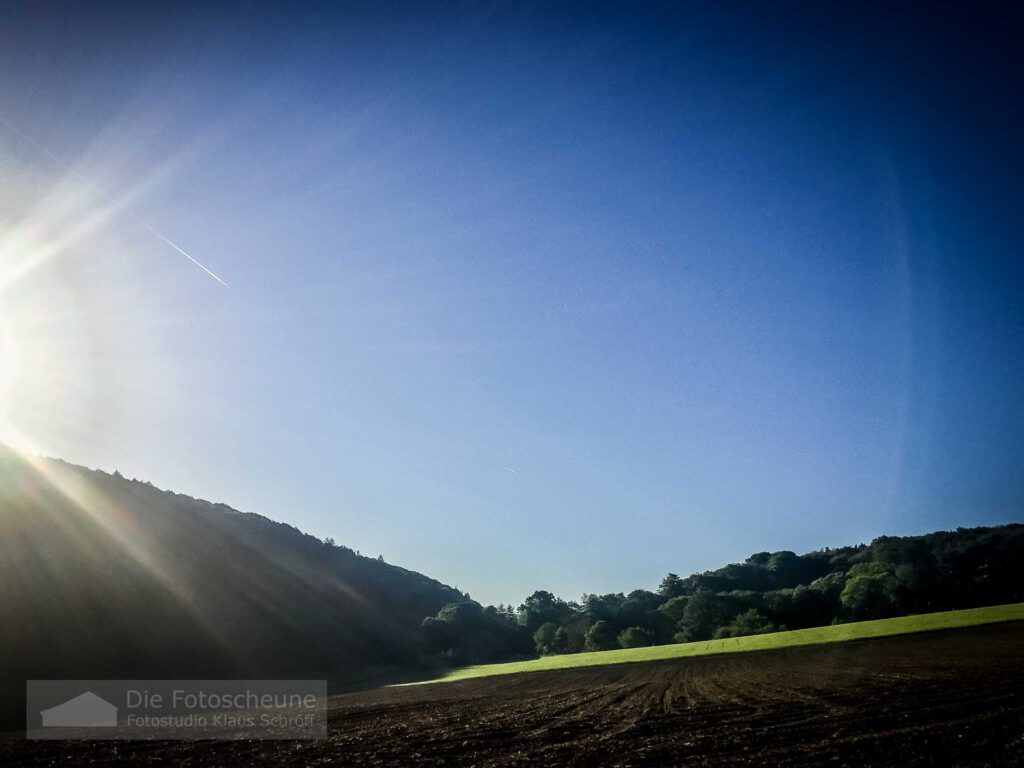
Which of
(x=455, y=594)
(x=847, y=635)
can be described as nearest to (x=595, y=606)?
(x=455, y=594)

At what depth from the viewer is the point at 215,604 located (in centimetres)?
7088

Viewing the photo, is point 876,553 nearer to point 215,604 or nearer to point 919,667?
point 919,667

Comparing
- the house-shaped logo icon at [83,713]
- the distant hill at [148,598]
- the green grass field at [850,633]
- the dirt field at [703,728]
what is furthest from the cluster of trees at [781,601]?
the dirt field at [703,728]

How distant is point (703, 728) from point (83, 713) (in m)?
38.9

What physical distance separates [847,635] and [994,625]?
437 inches

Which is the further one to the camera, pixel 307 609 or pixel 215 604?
pixel 307 609

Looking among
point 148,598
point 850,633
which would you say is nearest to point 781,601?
point 850,633

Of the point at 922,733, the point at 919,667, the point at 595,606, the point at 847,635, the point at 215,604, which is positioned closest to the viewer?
the point at 922,733

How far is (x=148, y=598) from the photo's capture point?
6238cm

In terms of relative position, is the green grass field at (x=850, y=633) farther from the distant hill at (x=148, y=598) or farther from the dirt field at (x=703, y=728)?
the distant hill at (x=148, y=598)

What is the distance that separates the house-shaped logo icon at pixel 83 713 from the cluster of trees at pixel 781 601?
70868mm

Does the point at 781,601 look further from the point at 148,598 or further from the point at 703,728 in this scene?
the point at 148,598

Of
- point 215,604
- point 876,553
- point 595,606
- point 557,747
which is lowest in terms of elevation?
point 595,606

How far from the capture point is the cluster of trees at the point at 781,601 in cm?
8812
